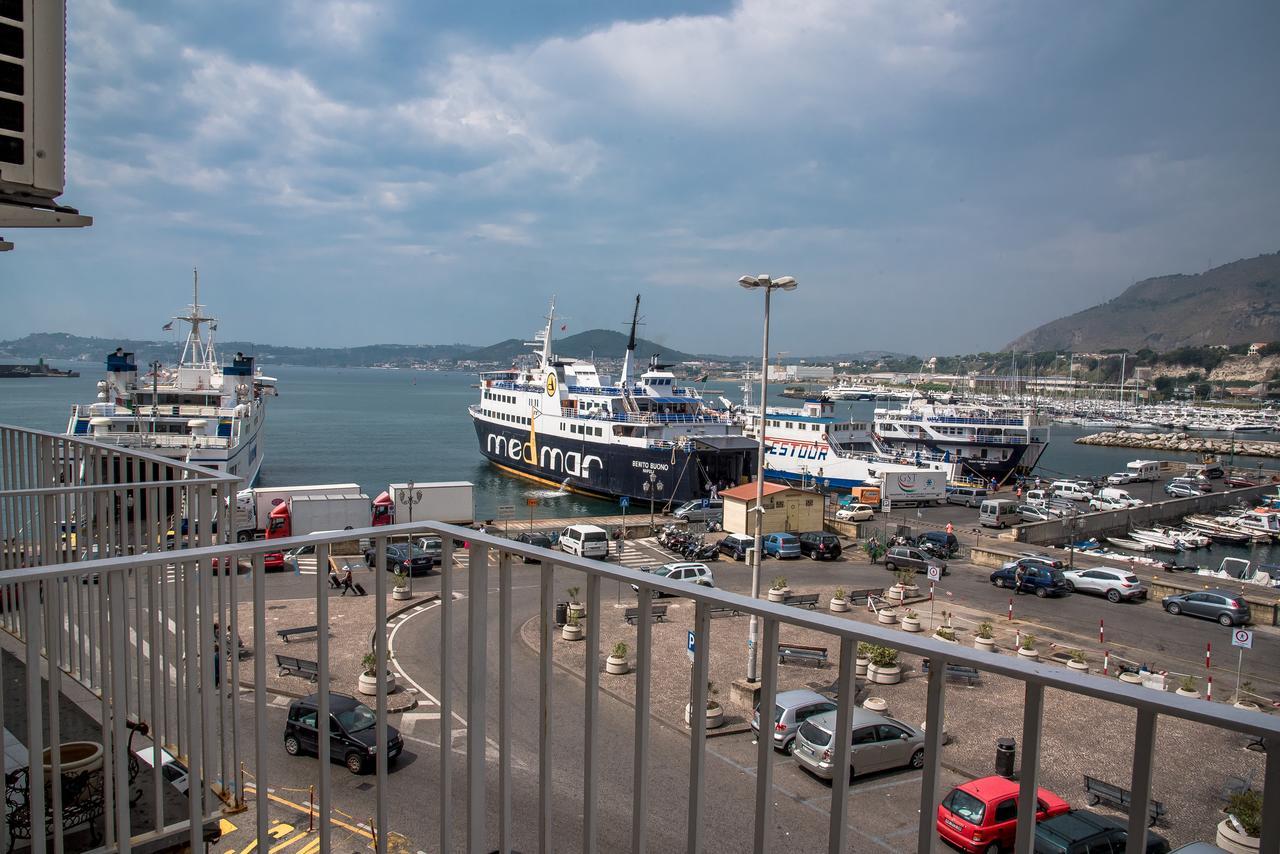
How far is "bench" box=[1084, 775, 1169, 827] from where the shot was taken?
1.31 meters

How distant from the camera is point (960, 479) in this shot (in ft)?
A: 146

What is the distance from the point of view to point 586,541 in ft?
68.2

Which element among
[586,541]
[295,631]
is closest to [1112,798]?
[295,631]

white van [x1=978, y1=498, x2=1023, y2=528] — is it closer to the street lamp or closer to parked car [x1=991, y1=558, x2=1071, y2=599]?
parked car [x1=991, y1=558, x2=1071, y2=599]

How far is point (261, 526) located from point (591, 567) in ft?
82.2

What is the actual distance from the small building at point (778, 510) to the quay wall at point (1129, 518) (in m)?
8.20

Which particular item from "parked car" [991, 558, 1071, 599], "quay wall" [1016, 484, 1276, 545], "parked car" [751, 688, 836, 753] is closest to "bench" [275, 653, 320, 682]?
"parked car" [751, 688, 836, 753]

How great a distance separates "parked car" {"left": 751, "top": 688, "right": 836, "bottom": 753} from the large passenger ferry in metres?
31.2

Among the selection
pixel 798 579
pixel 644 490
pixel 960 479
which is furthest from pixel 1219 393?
pixel 798 579

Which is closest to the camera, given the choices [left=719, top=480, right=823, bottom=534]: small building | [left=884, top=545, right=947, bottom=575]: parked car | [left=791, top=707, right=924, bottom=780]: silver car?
[left=791, top=707, right=924, bottom=780]: silver car

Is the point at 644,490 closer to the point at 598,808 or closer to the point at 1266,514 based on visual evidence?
the point at 1266,514

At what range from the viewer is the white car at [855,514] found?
31609 millimetres

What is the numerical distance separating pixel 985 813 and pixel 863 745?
273 millimetres

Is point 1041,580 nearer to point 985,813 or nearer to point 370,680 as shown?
point 370,680
